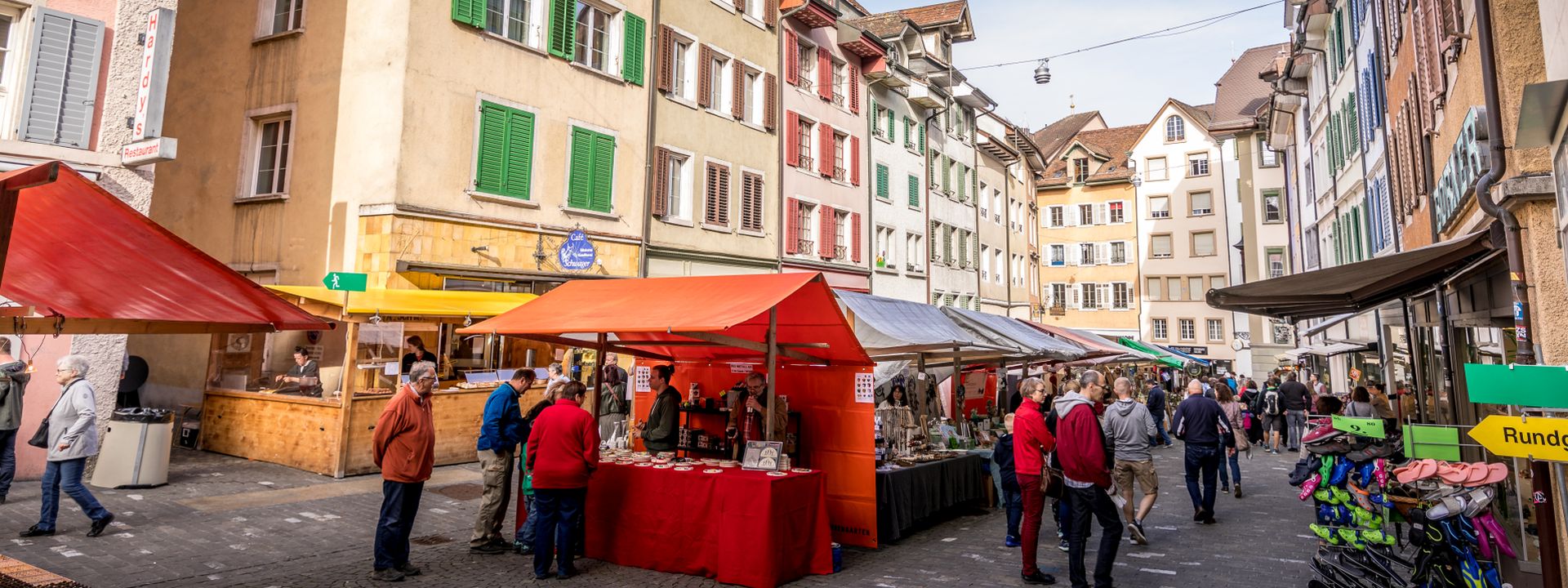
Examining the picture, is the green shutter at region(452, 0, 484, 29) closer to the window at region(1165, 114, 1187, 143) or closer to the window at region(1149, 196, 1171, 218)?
the window at region(1149, 196, 1171, 218)

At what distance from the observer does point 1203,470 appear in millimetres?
10859

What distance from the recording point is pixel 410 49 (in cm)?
1484

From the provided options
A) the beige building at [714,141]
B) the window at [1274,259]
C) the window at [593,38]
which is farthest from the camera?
the window at [1274,259]

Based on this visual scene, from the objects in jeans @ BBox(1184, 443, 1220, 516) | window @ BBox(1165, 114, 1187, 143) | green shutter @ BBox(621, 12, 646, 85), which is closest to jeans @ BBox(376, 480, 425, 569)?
jeans @ BBox(1184, 443, 1220, 516)

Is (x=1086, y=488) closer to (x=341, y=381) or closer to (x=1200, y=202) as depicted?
(x=341, y=381)

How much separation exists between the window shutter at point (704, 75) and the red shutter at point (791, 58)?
3415mm

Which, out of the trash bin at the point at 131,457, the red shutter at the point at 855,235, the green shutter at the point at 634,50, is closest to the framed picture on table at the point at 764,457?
the trash bin at the point at 131,457

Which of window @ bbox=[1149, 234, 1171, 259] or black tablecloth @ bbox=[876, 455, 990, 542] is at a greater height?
window @ bbox=[1149, 234, 1171, 259]

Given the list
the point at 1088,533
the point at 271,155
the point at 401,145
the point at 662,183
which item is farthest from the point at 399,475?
the point at 662,183

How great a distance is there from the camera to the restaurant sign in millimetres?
7184

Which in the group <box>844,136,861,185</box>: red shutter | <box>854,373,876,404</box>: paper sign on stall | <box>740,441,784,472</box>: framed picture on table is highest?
<box>844,136,861,185</box>: red shutter

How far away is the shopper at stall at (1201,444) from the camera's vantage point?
420 inches

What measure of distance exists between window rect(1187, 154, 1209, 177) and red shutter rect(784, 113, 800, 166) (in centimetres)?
3392

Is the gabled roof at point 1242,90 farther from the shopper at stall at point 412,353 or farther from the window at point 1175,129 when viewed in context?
the shopper at stall at point 412,353
